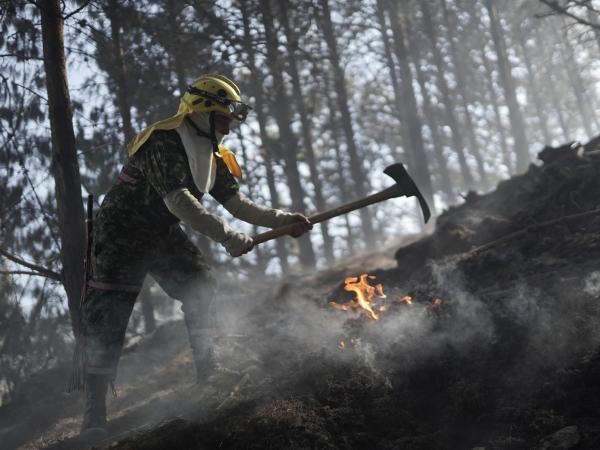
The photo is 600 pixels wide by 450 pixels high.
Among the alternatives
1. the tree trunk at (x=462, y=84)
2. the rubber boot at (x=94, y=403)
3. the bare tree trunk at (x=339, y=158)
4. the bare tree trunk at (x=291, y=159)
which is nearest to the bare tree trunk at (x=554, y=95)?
the tree trunk at (x=462, y=84)

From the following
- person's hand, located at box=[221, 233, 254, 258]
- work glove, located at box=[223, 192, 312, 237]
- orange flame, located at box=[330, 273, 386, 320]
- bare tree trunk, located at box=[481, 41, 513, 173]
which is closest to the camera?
person's hand, located at box=[221, 233, 254, 258]

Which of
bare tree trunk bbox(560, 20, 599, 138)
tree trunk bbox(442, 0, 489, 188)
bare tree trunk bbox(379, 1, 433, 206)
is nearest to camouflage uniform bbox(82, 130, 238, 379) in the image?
bare tree trunk bbox(379, 1, 433, 206)

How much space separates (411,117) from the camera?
1975cm

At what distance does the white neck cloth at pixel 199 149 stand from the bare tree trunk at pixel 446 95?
22.9m

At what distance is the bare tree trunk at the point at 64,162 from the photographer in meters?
5.86

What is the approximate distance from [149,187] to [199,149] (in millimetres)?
550

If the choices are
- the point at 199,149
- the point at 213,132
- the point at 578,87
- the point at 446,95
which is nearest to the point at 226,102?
the point at 213,132

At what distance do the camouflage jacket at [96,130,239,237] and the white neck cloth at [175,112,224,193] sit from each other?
0.05 meters

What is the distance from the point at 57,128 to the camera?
19.6 feet

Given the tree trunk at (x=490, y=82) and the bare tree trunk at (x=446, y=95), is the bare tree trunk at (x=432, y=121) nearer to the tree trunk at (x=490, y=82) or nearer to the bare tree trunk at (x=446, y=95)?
the bare tree trunk at (x=446, y=95)

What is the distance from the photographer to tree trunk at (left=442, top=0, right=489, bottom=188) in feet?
87.7

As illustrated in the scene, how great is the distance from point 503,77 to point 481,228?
742 inches

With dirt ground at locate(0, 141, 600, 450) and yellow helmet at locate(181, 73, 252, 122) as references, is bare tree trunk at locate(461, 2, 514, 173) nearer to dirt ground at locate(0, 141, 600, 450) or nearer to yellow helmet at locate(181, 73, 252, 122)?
dirt ground at locate(0, 141, 600, 450)

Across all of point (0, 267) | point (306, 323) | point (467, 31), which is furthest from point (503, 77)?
point (0, 267)
